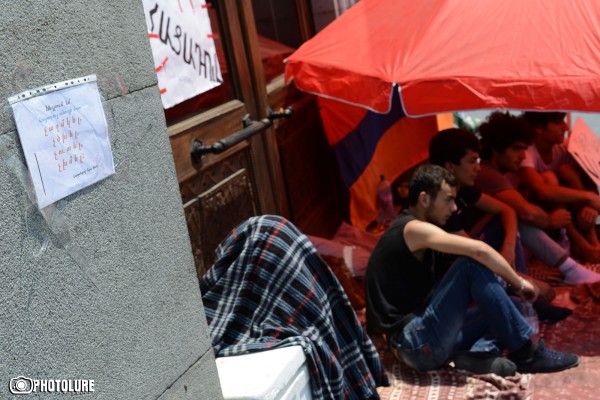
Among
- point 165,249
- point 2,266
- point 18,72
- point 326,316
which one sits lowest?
point 326,316

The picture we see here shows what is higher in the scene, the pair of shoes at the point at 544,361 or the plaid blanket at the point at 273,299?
the plaid blanket at the point at 273,299

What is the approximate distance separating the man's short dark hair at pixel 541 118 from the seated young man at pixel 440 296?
1583mm

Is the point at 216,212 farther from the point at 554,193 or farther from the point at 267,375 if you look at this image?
the point at 554,193

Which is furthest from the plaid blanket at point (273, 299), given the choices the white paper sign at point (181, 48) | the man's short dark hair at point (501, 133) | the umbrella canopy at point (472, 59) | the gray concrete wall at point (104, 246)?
the man's short dark hair at point (501, 133)

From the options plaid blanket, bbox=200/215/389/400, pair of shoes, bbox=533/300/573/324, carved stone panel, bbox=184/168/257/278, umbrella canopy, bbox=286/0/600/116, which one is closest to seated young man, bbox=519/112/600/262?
pair of shoes, bbox=533/300/573/324

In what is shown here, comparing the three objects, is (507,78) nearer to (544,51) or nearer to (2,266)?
(544,51)

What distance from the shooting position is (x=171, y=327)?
258cm

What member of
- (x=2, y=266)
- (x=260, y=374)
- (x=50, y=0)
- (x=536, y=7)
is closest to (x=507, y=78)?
(x=536, y=7)

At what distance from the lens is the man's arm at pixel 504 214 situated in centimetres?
481

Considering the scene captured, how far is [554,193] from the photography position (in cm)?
525

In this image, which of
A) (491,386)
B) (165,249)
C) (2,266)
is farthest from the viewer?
(491,386)

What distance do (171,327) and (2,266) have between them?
0.72 meters

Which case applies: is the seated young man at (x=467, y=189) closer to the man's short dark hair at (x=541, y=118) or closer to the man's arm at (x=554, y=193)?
the man's arm at (x=554, y=193)

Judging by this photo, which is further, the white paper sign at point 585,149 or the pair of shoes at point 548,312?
the white paper sign at point 585,149
